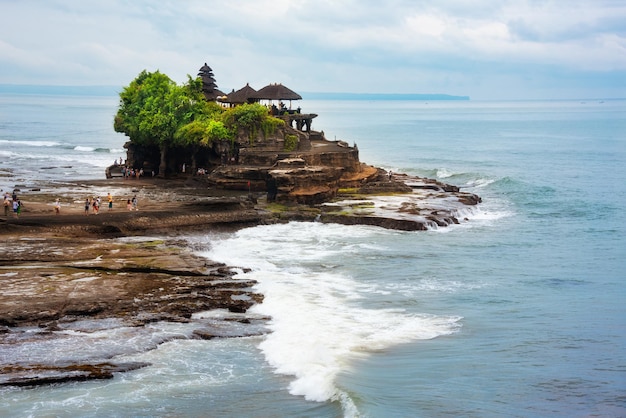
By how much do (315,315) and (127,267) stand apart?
9.12 meters

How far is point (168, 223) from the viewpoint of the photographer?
44.3 m

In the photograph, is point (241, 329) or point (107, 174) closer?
point (241, 329)

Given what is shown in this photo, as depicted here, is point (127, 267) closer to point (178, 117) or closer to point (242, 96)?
point (178, 117)

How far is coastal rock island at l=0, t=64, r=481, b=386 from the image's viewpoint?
84.8 ft

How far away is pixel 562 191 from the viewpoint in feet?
227

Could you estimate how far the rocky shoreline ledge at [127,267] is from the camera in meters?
24.7

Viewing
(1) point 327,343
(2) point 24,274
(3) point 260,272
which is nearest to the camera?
(1) point 327,343

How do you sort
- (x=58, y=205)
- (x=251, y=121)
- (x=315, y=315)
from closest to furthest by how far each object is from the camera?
(x=315, y=315)
(x=58, y=205)
(x=251, y=121)

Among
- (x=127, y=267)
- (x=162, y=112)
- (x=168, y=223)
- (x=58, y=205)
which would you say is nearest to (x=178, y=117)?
(x=162, y=112)

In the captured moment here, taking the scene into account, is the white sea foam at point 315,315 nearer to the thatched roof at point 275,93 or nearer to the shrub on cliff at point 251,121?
the shrub on cliff at point 251,121

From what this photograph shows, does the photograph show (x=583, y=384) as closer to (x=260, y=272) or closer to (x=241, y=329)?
(x=241, y=329)

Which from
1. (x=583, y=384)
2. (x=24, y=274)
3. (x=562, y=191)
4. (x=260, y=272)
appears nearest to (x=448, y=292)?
(x=260, y=272)

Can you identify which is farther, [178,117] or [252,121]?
[178,117]

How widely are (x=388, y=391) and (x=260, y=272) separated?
13916mm
